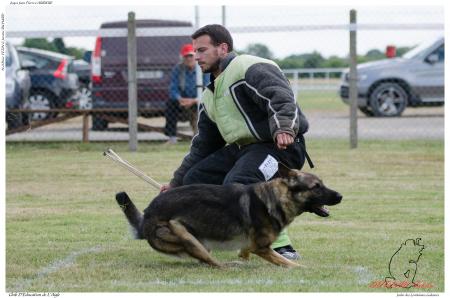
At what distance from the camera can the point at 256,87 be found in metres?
6.64

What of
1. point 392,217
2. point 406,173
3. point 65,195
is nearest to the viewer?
point 392,217

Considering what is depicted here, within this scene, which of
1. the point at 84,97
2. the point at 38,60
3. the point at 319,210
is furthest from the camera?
the point at 84,97

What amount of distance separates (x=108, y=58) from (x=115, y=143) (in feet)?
5.57

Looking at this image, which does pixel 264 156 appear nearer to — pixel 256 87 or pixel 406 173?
pixel 256 87

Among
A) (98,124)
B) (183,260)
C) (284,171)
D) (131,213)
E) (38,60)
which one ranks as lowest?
(183,260)

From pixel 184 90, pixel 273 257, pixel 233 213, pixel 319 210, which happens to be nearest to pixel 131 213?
pixel 233 213

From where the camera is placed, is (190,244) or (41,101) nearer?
(190,244)

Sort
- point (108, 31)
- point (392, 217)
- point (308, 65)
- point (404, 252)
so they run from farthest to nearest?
1. point (308, 65)
2. point (108, 31)
3. point (392, 217)
4. point (404, 252)

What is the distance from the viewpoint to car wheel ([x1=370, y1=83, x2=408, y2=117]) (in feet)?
62.4

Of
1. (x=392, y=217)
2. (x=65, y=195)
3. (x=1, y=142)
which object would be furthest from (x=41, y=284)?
(x=65, y=195)

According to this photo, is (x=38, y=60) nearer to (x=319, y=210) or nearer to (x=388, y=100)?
(x=388, y=100)

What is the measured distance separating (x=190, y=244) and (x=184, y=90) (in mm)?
8979

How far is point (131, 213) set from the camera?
6812 millimetres

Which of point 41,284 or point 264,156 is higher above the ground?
point 264,156
